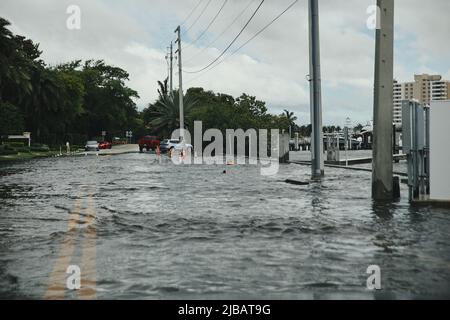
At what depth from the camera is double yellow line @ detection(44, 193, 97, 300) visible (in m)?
5.66

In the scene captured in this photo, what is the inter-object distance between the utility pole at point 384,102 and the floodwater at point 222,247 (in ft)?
2.56

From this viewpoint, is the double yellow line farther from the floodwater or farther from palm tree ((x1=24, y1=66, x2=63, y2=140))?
palm tree ((x1=24, y1=66, x2=63, y2=140))

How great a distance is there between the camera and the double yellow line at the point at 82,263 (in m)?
5.66

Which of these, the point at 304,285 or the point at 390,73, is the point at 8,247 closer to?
the point at 304,285

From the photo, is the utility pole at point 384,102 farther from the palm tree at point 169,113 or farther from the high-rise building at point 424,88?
the high-rise building at point 424,88

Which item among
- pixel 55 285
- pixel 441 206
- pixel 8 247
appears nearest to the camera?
pixel 55 285

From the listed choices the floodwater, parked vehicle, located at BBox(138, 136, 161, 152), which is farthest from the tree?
the floodwater

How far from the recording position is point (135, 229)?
379 inches

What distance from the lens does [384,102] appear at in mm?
14656

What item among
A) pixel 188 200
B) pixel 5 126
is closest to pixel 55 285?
pixel 188 200

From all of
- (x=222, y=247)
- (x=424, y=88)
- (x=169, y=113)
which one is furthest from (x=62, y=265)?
(x=424, y=88)

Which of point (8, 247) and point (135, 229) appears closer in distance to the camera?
point (8, 247)

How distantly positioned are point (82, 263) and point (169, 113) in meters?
74.4
